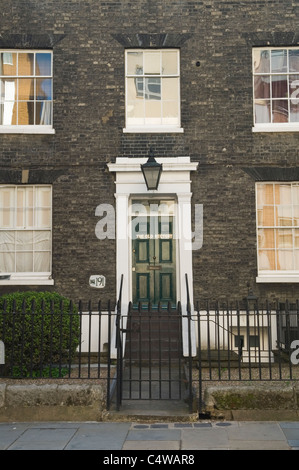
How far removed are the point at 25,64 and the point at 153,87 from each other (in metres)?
2.87

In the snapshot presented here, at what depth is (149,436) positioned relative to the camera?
6.41 metres

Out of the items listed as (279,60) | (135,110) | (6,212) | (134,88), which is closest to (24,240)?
(6,212)

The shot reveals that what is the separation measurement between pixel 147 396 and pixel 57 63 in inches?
295

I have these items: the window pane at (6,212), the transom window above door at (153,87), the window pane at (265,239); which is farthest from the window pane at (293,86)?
the window pane at (6,212)

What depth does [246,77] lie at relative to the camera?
11719mm

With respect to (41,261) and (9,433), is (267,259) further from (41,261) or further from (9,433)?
(9,433)

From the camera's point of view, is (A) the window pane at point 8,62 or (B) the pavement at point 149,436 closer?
(B) the pavement at point 149,436

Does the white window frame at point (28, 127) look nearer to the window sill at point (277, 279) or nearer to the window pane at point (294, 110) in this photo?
the window pane at point (294, 110)

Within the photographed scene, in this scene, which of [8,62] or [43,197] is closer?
[43,197]

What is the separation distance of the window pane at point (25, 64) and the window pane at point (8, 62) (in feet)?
0.36

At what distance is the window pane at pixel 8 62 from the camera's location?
39.1 ft

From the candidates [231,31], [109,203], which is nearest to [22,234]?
[109,203]

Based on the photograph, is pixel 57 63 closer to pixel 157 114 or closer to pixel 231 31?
pixel 157 114

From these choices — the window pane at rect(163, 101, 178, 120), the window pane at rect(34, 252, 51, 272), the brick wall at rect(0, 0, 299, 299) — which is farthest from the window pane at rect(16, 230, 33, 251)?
the window pane at rect(163, 101, 178, 120)
